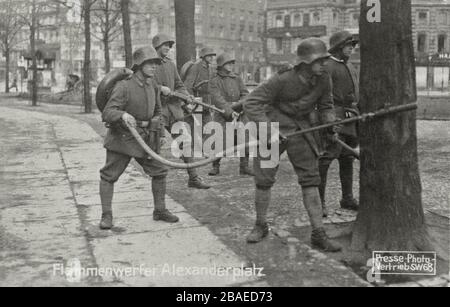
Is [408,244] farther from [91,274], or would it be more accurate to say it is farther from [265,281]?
[91,274]

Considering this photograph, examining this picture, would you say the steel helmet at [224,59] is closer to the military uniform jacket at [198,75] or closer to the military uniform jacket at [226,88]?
the military uniform jacket at [226,88]

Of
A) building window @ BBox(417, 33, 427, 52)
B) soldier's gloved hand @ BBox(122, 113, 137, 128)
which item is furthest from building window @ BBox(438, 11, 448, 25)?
soldier's gloved hand @ BBox(122, 113, 137, 128)

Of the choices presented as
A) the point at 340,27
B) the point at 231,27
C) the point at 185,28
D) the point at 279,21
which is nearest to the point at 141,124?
the point at 185,28

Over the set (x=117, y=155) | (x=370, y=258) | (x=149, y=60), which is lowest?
(x=370, y=258)

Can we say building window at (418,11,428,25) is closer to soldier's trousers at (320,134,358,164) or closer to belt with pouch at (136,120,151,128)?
soldier's trousers at (320,134,358,164)

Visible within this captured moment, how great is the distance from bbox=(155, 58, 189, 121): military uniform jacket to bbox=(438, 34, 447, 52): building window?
60.9m

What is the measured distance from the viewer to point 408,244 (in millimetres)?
5012

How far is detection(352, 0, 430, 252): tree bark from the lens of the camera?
16.3 ft

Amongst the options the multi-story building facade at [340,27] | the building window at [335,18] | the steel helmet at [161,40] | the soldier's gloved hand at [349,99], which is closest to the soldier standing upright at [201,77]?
the steel helmet at [161,40]

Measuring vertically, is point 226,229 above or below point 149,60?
below

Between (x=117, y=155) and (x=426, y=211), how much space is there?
11.0ft

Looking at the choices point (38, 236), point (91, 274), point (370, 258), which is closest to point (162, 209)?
point (38, 236)
